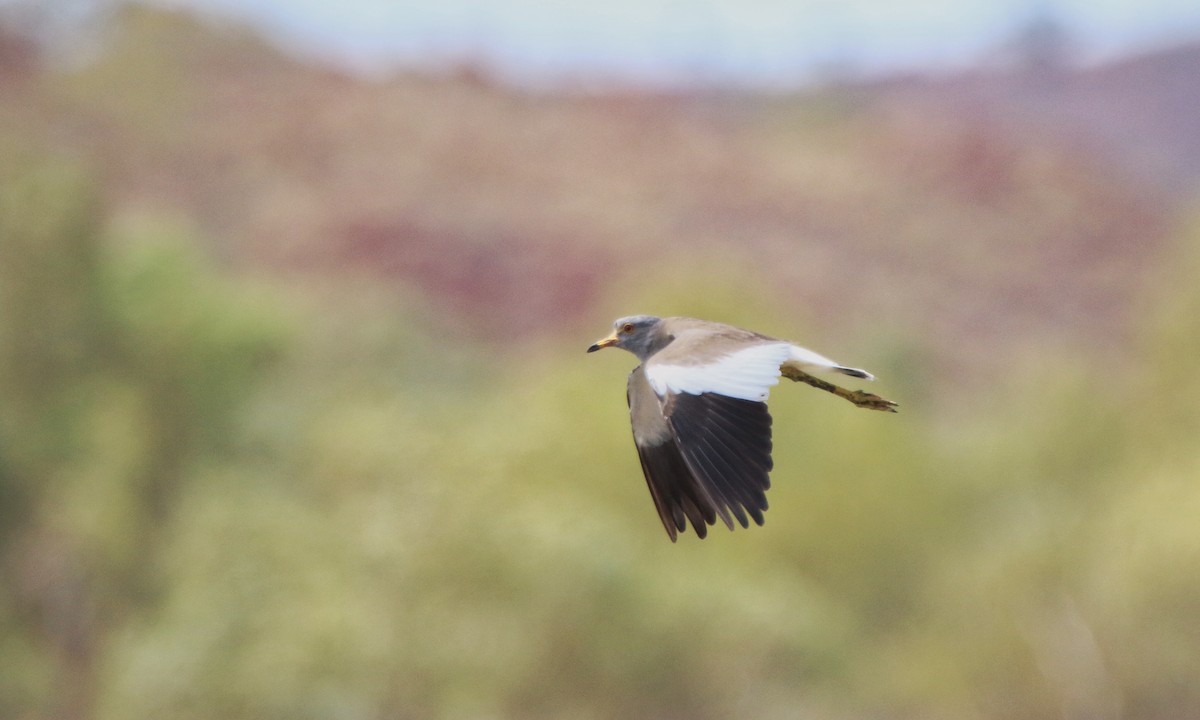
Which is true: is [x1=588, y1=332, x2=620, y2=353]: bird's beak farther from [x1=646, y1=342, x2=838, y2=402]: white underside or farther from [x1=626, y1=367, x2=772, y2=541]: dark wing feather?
[x1=626, y1=367, x2=772, y2=541]: dark wing feather

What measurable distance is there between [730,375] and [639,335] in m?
1.67

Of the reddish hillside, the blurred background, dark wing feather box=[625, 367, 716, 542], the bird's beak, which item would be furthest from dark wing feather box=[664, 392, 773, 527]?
the reddish hillside

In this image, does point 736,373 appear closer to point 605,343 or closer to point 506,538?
point 605,343

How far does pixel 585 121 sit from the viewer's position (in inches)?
5856

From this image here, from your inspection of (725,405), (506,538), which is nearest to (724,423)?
(725,405)

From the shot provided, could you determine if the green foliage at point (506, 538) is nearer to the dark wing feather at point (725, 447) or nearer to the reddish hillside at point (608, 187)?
the dark wing feather at point (725, 447)

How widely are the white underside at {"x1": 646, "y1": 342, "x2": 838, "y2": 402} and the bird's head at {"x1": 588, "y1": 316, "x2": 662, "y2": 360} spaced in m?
1.21

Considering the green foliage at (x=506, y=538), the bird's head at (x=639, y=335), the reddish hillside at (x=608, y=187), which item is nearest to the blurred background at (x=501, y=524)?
the green foliage at (x=506, y=538)

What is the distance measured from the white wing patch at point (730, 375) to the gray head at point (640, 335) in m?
1.18

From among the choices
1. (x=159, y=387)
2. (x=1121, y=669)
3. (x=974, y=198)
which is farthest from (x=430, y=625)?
(x=974, y=198)

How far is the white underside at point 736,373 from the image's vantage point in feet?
23.8

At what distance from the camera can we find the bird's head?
893cm

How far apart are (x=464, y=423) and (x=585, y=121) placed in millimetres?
122511

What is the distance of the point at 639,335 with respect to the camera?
900 centimetres
